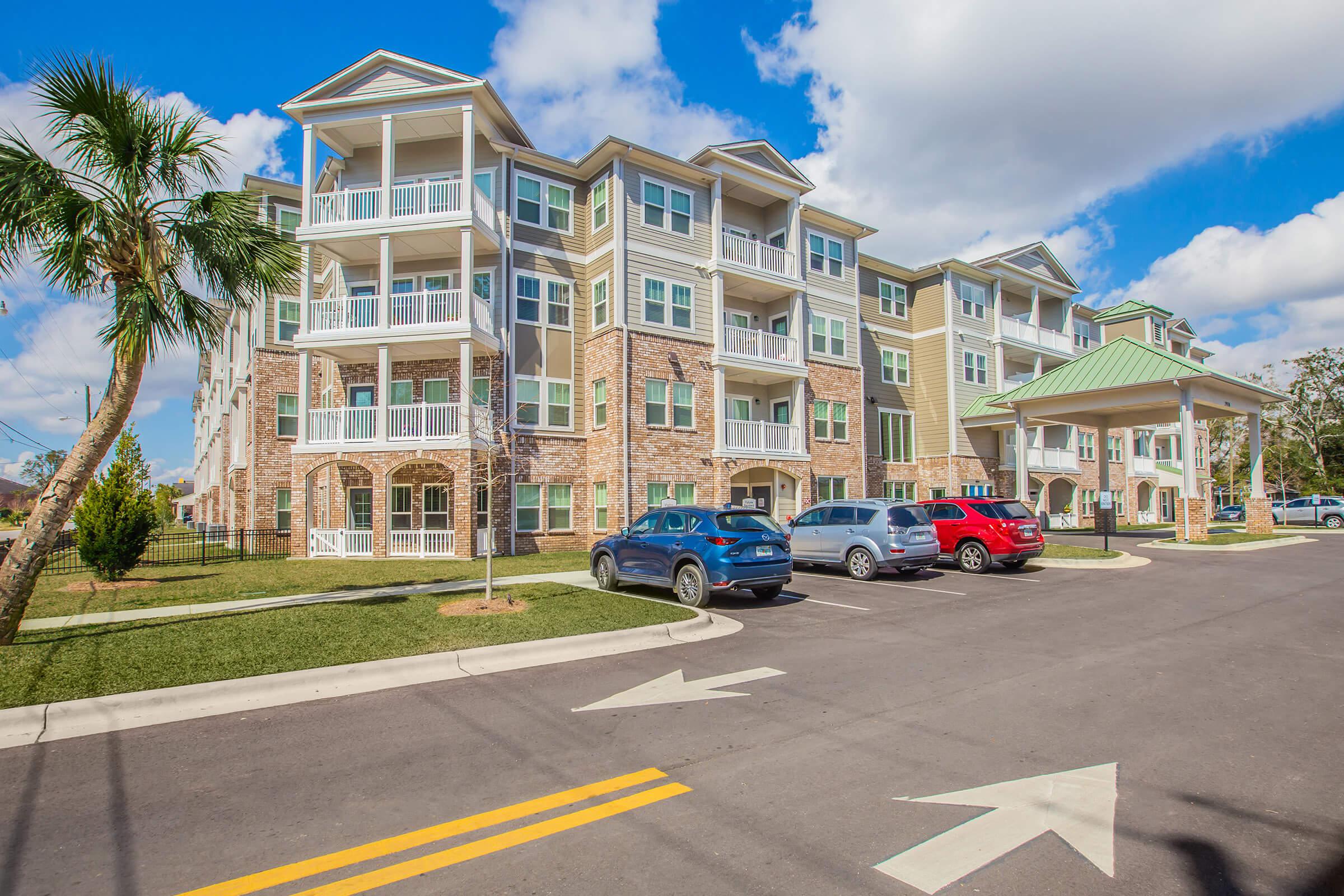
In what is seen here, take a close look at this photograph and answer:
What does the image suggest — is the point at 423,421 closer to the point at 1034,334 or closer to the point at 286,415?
the point at 286,415

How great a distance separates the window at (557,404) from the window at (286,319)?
976 centimetres

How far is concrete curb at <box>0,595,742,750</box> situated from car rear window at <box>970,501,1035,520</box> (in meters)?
10.4

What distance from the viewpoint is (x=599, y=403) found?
2294 cm

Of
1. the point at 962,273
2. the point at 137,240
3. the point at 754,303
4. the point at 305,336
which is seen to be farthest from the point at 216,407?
the point at 962,273

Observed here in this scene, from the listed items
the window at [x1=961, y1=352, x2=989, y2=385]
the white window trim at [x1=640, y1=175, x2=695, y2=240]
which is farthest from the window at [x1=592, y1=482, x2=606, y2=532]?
the window at [x1=961, y1=352, x2=989, y2=385]

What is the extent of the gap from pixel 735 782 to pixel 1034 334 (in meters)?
36.7

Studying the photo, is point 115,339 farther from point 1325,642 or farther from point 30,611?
point 1325,642

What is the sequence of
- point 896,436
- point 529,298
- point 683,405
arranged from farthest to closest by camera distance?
point 896,436, point 683,405, point 529,298

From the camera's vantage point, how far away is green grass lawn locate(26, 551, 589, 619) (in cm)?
1262

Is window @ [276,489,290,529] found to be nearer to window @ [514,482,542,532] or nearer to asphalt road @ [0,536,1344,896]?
window @ [514,482,542,532]

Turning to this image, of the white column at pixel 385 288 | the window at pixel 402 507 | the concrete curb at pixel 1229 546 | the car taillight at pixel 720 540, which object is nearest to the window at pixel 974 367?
the concrete curb at pixel 1229 546

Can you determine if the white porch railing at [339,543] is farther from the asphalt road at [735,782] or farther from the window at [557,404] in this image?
the asphalt road at [735,782]

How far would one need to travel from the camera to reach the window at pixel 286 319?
25.4 m

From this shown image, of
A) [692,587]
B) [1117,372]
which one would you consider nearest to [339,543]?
[692,587]
